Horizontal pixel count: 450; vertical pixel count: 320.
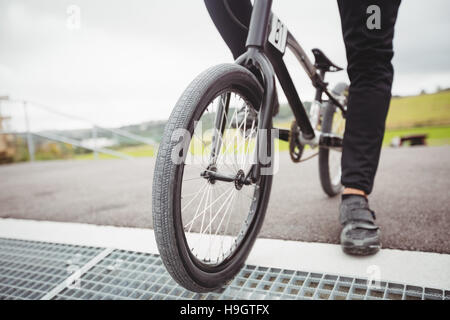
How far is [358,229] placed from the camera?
3.56 ft

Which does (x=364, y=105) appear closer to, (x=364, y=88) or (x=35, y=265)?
(x=364, y=88)

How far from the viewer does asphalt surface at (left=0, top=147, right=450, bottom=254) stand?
125cm

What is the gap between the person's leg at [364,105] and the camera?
1047 millimetres

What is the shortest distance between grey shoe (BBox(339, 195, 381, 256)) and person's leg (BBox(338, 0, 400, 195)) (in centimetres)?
6

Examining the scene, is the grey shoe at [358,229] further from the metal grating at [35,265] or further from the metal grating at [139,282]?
the metal grating at [35,265]

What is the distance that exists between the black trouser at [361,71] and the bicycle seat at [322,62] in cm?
47

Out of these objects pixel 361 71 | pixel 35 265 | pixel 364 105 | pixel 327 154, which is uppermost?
pixel 361 71

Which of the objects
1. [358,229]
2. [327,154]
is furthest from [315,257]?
[327,154]

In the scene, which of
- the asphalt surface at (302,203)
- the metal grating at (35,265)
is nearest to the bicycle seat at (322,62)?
the asphalt surface at (302,203)

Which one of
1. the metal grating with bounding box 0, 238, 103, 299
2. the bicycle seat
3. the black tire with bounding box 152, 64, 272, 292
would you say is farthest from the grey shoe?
the metal grating with bounding box 0, 238, 103, 299

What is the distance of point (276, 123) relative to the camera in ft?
4.61

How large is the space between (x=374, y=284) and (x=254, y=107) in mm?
609

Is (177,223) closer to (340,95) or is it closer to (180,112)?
(180,112)

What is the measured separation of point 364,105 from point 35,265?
1.33 metres
